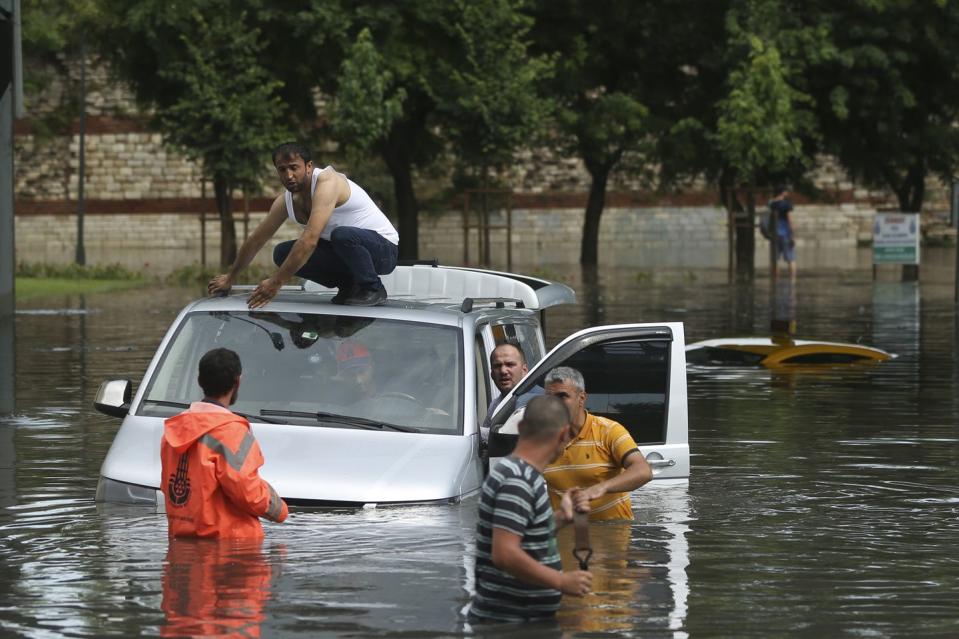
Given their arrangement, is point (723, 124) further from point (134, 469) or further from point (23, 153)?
point (23, 153)

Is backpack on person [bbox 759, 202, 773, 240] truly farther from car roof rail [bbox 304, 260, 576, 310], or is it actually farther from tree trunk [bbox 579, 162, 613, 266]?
car roof rail [bbox 304, 260, 576, 310]

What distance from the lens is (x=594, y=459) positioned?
9008 mm

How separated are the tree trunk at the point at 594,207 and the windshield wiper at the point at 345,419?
3966cm

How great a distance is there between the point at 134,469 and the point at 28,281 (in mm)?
31890

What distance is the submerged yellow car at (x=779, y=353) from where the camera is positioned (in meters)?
20.7

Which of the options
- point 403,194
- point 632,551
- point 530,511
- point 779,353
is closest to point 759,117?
point 403,194

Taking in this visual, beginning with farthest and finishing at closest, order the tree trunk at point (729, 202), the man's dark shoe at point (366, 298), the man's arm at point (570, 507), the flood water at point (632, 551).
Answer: the tree trunk at point (729, 202), the man's dark shoe at point (366, 298), the flood water at point (632, 551), the man's arm at point (570, 507)

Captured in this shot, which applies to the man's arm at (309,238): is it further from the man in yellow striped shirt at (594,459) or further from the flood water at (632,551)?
the man in yellow striped shirt at (594,459)

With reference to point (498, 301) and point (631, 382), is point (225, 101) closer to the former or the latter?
point (498, 301)

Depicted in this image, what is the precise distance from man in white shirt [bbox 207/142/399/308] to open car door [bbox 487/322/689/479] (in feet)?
3.55

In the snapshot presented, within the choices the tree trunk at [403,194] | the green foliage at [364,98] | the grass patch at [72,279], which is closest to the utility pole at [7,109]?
Result: the grass patch at [72,279]

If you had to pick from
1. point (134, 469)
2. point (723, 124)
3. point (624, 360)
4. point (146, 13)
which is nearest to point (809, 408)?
point (624, 360)

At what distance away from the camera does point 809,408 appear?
16375 mm

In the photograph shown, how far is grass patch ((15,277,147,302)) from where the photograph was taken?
36.0 m
